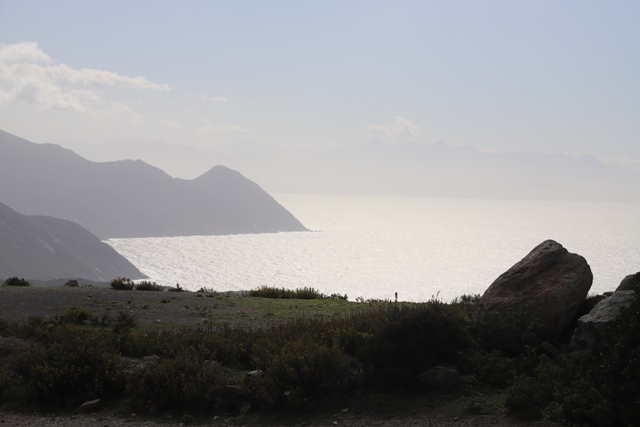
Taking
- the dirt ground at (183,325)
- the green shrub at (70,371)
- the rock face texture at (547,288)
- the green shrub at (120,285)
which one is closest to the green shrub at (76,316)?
the dirt ground at (183,325)

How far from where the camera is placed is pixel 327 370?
9.95 m

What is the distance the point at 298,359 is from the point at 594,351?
5.25m

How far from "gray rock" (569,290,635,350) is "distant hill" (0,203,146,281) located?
14842 cm

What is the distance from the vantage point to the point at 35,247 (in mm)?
158500

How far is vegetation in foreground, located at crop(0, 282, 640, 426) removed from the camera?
852cm

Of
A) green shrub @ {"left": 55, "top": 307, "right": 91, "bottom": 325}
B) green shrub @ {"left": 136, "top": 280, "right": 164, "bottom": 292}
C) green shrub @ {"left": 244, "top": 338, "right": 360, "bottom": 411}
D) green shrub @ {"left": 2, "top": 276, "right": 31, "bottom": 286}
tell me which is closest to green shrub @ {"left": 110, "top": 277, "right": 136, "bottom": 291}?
green shrub @ {"left": 136, "top": 280, "right": 164, "bottom": 292}

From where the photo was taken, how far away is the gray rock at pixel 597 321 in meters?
9.90

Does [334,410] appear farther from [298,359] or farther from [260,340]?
[260,340]

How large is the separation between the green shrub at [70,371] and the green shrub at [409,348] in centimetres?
485

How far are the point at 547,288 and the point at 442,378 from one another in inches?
168

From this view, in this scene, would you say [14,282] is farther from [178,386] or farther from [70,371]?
[178,386]

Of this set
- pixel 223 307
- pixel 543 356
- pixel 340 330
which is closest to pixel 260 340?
pixel 340 330

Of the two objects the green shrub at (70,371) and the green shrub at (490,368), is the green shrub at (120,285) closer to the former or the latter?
the green shrub at (70,371)

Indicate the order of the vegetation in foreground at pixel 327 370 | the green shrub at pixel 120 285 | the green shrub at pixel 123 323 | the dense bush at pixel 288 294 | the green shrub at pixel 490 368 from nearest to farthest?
the vegetation in foreground at pixel 327 370
the green shrub at pixel 490 368
the green shrub at pixel 123 323
the green shrub at pixel 120 285
the dense bush at pixel 288 294
